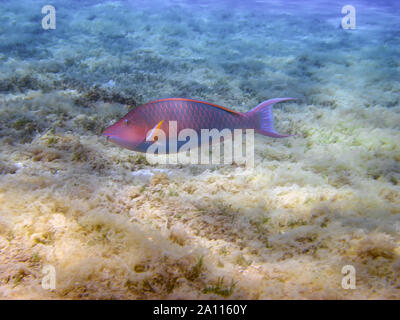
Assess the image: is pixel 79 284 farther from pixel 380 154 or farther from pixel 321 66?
pixel 321 66

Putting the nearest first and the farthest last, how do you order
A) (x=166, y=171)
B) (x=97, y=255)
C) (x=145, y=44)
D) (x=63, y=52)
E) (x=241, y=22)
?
(x=97, y=255) → (x=166, y=171) → (x=63, y=52) → (x=145, y=44) → (x=241, y=22)

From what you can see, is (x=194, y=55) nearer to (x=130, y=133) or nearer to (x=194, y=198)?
(x=194, y=198)

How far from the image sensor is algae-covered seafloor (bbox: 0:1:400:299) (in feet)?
5.13

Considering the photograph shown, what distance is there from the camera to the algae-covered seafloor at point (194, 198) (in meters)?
1.56

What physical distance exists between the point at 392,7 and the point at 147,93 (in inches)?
1226

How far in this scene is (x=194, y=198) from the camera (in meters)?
2.43

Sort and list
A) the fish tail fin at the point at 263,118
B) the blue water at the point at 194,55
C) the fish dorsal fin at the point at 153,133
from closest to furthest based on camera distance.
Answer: the fish dorsal fin at the point at 153,133 < the fish tail fin at the point at 263,118 < the blue water at the point at 194,55

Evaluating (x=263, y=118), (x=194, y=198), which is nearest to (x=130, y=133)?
(x=194, y=198)

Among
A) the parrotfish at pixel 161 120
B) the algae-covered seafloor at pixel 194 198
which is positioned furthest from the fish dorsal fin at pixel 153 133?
the algae-covered seafloor at pixel 194 198

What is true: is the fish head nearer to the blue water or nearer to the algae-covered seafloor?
the algae-covered seafloor

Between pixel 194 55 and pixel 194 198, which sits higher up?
pixel 194 55

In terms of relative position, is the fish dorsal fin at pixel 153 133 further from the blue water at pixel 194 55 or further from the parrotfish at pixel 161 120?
the blue water at pixel 194 55

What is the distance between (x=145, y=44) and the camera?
934cm

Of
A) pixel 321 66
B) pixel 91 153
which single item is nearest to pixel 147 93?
pixel 91 153
